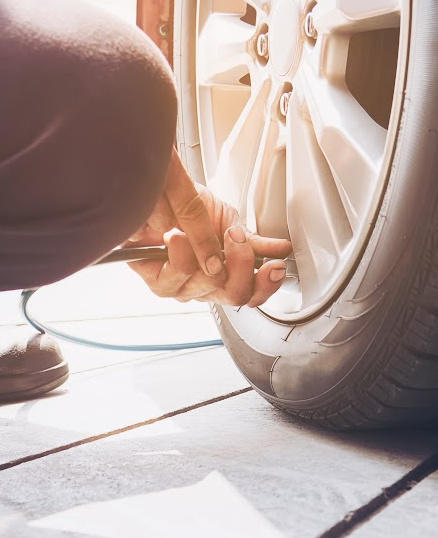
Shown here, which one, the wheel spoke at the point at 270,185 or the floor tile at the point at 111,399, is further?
the wheel spoke at the point at 270,185

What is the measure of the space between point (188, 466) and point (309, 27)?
25.8 inches

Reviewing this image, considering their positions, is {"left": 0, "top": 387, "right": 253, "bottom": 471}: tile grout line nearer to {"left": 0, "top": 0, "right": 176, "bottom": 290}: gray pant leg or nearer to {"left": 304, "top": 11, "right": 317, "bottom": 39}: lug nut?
{"left": 0, "top": 0, "right": 176, "bottom": 290}: gray pant leg

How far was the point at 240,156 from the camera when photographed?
1310 mm

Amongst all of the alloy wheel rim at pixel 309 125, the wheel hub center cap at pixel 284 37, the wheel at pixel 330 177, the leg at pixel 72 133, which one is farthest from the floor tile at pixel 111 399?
the wheel hub center cap at pixel 284 37

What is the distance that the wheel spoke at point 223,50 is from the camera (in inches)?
50.9

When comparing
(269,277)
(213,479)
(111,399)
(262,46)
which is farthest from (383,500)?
(262,46)

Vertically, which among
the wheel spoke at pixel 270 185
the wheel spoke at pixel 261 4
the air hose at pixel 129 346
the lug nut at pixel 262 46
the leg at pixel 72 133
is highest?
the wheel spoke at pixel 261 4

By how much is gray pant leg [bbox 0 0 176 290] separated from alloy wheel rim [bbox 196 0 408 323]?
0.33m

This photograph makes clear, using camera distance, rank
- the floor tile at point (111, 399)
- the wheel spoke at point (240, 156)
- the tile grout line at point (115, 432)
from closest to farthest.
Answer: the tile grout line at point (115, 432) < the floor tile at point (111, 399) < the wheel spoke at point (240, 156)

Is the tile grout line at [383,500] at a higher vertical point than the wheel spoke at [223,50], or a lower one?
lower

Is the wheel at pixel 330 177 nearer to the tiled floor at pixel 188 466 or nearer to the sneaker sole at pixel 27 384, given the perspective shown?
the tiled floor at pixel 188 466

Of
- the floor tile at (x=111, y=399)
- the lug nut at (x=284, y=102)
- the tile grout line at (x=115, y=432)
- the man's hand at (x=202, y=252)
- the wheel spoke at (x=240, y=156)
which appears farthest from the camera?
the wheel spoke at (x=240, y=156)

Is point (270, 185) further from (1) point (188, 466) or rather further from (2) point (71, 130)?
(2) point (71, 130)

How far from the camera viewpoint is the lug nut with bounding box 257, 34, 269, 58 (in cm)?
122
